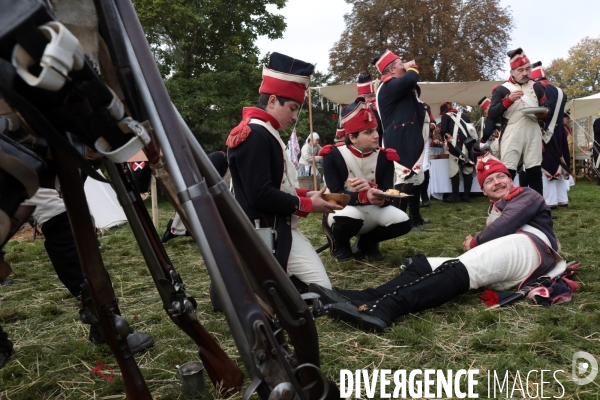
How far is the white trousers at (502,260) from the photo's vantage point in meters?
3.19

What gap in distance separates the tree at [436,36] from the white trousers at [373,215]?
56.8 feet

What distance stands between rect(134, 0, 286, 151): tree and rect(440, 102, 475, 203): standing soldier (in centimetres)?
849

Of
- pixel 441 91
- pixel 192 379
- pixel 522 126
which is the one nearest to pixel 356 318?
pixel 192 379

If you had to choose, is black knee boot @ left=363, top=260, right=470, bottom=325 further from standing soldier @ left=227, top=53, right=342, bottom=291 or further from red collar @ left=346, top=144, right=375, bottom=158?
red collar @ left=346, top=144, right=375, bottom=158

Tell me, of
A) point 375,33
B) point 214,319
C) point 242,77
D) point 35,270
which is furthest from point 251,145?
point 375,33

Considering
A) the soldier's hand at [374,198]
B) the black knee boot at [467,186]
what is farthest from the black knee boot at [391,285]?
the black knee boot at [467,186]

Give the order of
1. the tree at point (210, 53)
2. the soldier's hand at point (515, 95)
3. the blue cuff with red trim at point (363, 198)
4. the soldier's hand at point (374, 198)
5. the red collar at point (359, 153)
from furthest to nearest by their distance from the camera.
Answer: the tree at point (210, 53) → the soldier's hand at point (515, 95) → the red collar at point (359, 153) → the blue cuff with red trim at point (363, 198) → the soldier's hand at point (374, 198)

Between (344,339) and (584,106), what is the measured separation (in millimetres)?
14992

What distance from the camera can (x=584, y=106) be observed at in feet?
48.2

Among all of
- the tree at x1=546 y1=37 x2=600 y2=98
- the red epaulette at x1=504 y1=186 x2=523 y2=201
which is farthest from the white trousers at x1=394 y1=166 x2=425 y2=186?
the tree at x1=546 y1=37 x2=600 y2=98

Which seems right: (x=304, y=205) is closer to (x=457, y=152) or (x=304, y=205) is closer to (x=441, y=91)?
(x=457, y=152)

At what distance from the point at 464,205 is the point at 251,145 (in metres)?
6.86

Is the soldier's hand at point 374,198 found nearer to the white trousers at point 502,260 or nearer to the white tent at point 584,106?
the white trousers at point 502,260

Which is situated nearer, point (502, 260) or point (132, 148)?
point (132, 148)
